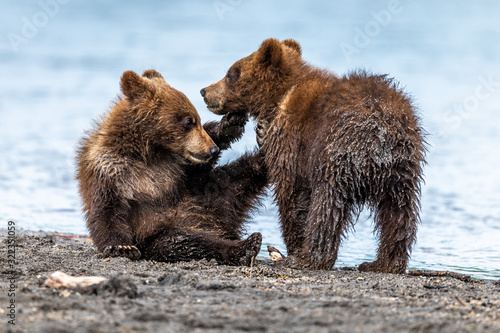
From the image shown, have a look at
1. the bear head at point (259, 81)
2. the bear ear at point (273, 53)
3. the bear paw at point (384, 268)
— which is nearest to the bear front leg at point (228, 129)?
the bear head at point (259, 81)

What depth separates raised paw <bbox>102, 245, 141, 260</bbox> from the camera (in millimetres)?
6324

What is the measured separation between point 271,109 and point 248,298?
3.00m

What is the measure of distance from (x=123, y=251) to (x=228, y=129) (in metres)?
2.08

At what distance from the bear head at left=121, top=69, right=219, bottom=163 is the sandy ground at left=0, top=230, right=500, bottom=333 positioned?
4.53ft

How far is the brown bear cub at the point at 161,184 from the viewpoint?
Result: 6.57 metres

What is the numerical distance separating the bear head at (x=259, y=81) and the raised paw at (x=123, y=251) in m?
2.01

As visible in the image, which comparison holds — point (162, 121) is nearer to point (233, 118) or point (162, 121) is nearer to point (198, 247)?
point (233, 118)

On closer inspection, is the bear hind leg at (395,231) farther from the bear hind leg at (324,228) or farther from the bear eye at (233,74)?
the bear eye at (233,74)

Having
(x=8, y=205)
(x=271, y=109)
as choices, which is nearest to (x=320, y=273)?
(x=271, y=109)

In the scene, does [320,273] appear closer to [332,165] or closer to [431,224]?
[332,165]

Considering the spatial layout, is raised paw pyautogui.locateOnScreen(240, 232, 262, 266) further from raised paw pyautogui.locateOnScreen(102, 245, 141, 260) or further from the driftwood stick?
the driftwood stick

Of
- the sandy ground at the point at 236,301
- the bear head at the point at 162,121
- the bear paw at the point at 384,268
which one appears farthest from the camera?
the bear head at the point at 162,121

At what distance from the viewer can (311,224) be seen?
6.28 m

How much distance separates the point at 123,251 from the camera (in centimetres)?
632
